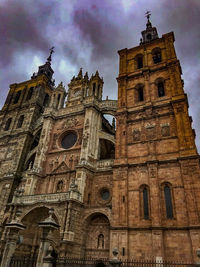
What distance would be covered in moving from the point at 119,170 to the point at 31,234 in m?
9.97

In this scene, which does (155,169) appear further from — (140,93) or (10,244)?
(10,244)

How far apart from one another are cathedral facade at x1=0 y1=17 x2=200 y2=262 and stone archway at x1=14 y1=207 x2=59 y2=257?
86mm

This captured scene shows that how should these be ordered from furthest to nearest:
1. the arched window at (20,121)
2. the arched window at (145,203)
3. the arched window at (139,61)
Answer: the arched window at (20,121) < the arched window at (139,61) < the arched window at (145,203)

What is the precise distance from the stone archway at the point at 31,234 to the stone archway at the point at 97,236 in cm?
269

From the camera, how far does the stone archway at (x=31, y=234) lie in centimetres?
1888

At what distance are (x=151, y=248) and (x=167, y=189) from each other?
4291mm

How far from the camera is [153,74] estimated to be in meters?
23.8

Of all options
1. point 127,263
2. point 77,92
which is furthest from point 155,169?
point 77,92

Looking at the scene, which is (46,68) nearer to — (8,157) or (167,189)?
(8,157)

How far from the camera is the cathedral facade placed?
51.3 ft

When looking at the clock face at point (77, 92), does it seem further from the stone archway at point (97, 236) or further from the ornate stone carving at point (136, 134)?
the stone archway at point (97, 236)

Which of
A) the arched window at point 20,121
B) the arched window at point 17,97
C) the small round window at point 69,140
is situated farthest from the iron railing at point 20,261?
the arched window at point 17,97

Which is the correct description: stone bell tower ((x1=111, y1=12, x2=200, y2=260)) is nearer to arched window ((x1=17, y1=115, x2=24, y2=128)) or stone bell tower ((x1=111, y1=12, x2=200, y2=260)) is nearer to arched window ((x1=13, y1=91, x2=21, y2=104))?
arched window ((x1=17, y1=115, x2=24, y2=128))

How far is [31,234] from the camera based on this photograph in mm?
20078
